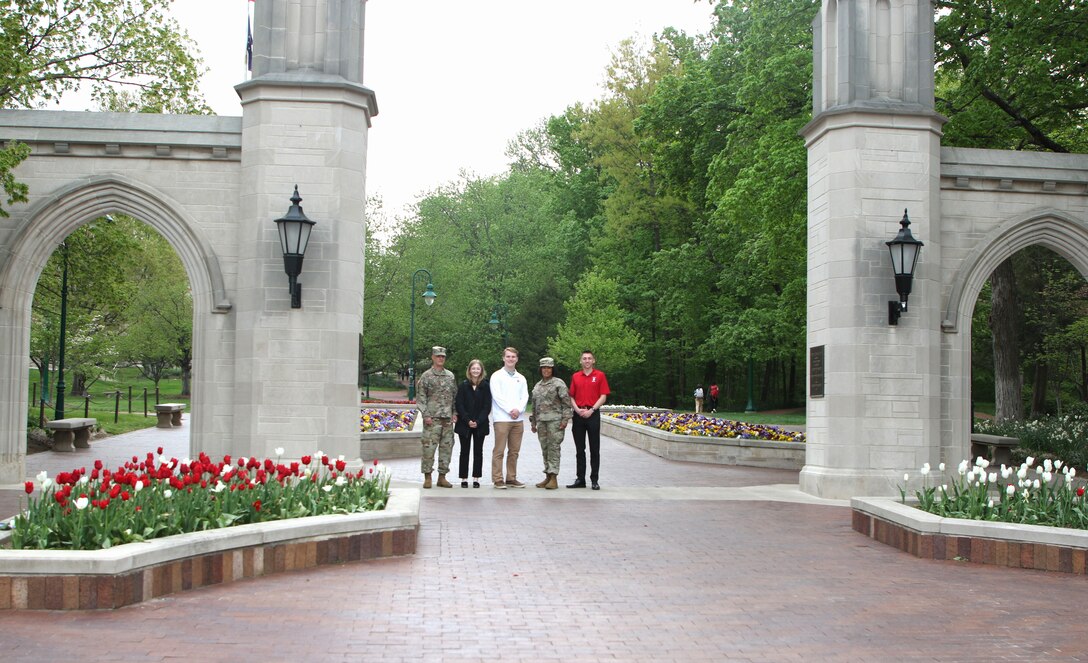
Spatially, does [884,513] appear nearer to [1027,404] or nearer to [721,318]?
[721,318]

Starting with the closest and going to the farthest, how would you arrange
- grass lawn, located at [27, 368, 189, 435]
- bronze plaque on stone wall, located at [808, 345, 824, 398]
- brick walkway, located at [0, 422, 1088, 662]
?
brick walkway, located at [0, 422, 1088, 662] < bronze plaque on stone wall, located at [808, 345, 824, 398] < grass lawn, located at [27, 368, 189, 435]

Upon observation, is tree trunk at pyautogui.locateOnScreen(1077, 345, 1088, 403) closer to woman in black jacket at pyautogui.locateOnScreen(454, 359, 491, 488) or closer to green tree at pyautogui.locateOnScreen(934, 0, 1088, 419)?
green tree at pyautogui.locateOnScreen(934, 0, 1088, 419)

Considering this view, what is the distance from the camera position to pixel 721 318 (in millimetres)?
44844

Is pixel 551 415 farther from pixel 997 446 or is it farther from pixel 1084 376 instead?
Answer: pixel 1084 376

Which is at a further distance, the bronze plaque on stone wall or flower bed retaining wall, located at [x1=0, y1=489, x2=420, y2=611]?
the bronze plaque on stone wall

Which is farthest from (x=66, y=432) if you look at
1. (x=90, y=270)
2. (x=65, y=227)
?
(x=65, y=227)

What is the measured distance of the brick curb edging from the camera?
8.26 m

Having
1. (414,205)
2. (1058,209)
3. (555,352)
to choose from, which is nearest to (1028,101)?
(1058,209)

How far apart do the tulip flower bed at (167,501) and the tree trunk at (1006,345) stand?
17791 millimetres

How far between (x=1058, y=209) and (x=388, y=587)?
1155cm

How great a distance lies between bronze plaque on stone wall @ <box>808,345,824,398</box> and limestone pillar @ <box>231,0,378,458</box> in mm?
6258

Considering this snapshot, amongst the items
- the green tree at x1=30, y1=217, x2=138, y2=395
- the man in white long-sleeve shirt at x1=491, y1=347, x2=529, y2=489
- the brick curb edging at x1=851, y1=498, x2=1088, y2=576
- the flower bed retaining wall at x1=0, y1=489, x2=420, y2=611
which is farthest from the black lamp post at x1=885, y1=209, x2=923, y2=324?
the green tree at x1=30, y1=217, x2=138, y2=395

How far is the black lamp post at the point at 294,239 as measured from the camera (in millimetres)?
12484

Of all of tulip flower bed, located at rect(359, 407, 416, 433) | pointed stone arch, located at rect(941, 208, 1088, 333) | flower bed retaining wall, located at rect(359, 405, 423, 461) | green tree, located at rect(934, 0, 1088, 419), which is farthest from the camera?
tulip flower bed, located at rect(359, 407, 416, 433)
